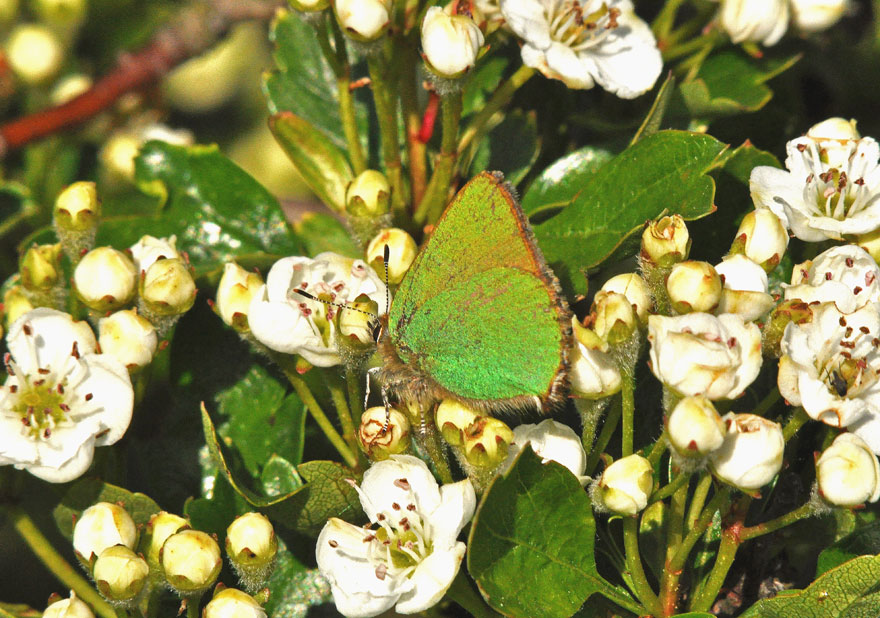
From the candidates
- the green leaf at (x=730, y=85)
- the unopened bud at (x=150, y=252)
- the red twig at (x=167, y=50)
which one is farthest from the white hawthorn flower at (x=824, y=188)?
the red twig at (x=167, y=50)

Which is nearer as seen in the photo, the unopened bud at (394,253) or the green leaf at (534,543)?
the green leaf at (534,543)

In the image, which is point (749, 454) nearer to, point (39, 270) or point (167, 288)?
point (167, 288)

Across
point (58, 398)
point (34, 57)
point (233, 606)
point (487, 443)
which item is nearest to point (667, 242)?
point (487, 443)

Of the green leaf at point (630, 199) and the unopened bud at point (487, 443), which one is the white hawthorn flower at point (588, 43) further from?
the unopened bud at point (487, 443)

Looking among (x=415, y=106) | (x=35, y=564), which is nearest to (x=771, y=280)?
(x=415, y=106)

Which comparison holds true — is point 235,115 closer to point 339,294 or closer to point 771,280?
point 339,294
